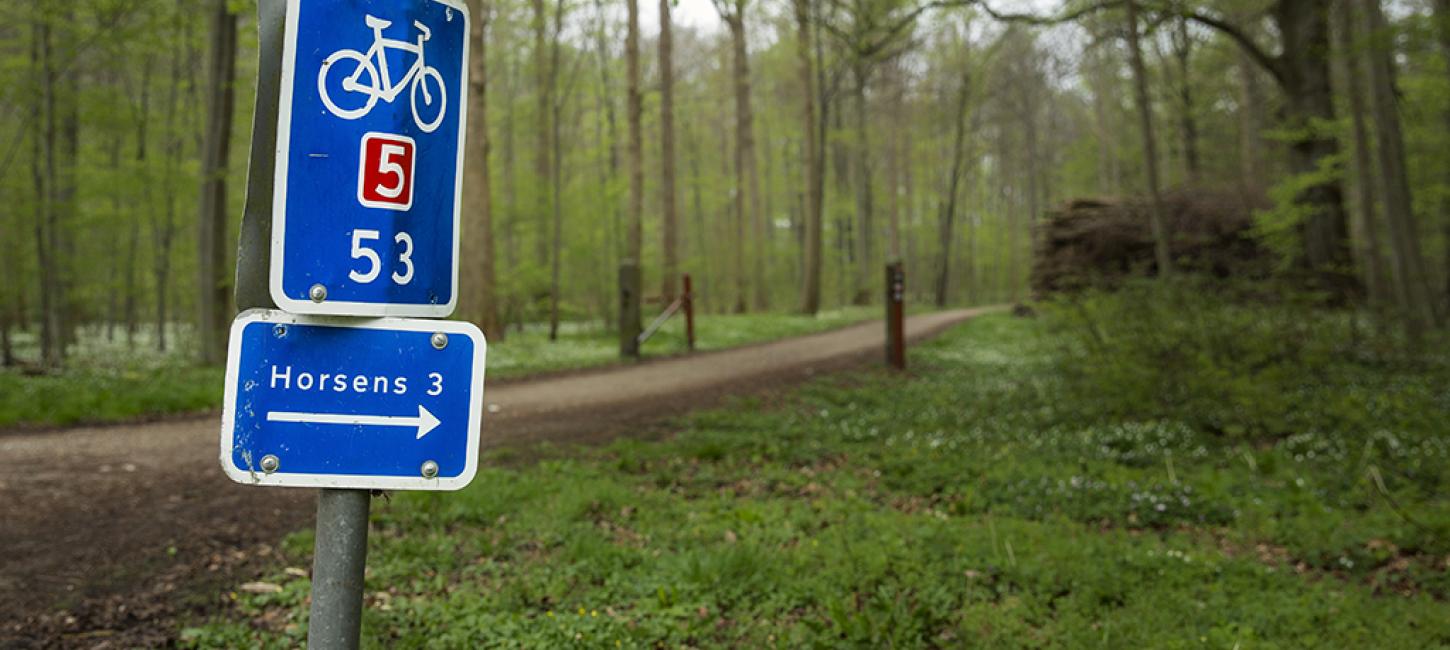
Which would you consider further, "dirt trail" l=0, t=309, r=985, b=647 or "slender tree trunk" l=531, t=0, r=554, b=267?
"slender tree trunk" l=531, t=0, r=554, b=267

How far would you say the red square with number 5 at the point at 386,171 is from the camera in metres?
1.22

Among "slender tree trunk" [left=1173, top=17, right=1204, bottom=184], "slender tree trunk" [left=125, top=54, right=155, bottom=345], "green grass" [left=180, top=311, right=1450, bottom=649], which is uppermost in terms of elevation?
"slender tree trunk" [left=1173, top=17, right=1204, bottom=184]

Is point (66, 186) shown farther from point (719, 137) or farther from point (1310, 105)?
point (719, 137)

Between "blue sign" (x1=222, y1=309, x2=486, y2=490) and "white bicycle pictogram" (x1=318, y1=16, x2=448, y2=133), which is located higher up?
"white bicycle pictogram" (x1=318, y1=16, x2=448, y2=133)

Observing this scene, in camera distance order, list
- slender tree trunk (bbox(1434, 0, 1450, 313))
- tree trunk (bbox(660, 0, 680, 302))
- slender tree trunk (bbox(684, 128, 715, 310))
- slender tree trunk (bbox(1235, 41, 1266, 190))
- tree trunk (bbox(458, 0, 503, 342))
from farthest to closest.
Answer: slender tree trunk (bbox(684, 128, 715, 310))
slender tree trunk (bbox(1235, 41, 1266, 190))
tree trunk (bbox(660, 0, 680, 302))
tree trunk (bbox(458, 0, 503, 342))
slender tree trunk (bbox(1434, 0, 1450, 313))

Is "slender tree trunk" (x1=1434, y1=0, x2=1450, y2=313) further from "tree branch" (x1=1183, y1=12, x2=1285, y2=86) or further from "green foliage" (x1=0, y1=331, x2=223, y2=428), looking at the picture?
"green foliage" (x1=0, y1=331, x2=223, y2=428)

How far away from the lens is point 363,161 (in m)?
1.22

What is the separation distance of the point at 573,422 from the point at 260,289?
6.58 meters

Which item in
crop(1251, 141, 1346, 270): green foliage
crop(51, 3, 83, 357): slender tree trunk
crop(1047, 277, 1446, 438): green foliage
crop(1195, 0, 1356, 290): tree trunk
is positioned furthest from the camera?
crop(1195, 0, 1356, 290): tree trunk

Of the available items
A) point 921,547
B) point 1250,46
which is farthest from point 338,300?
point 1250,46

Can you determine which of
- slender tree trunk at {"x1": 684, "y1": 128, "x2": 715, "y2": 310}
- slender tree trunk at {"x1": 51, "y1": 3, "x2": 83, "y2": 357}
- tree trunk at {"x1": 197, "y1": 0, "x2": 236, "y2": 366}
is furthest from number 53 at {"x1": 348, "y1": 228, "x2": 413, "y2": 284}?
slender tree trunk at {"x1": 684, "y1": 128, "x2": 715, "y2": 310}

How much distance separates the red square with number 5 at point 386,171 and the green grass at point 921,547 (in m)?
2.20

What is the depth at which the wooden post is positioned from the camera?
42.4 feet

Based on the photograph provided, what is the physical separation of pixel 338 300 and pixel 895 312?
1082 cm
